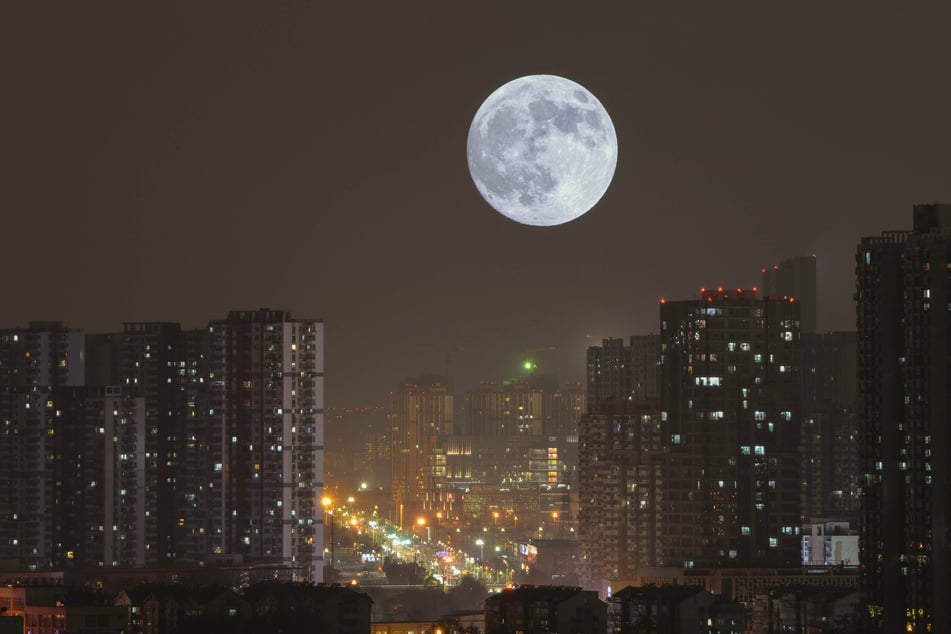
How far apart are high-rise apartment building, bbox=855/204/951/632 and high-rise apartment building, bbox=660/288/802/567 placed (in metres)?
27.5

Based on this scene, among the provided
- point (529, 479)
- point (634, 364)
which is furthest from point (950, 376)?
point (529, 479)

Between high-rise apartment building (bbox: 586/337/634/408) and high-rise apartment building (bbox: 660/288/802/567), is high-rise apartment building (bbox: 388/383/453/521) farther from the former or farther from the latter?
high-rise apartment building (bbox: 660/288/802/567)

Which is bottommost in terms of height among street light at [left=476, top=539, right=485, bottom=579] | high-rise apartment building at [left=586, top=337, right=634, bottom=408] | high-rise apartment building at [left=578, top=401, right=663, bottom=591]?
street light at [left=476, top=539, right=485, bottom=579]

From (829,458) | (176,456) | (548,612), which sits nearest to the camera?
(548,612)

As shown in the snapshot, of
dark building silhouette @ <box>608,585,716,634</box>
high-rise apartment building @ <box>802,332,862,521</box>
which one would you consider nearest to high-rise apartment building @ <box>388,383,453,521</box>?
high-rise apartment building @ <box>802,332,862,521</box>

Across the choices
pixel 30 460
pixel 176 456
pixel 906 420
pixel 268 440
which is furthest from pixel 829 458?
pixel 906 420

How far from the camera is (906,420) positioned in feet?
179

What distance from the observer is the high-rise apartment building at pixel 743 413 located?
84.4 meters

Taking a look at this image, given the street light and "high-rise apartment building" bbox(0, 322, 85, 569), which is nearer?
"high-rise apartment building" bbox(0, 322, 85, 569)

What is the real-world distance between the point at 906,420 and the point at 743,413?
99.9 feet

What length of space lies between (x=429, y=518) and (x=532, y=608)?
3263 inches

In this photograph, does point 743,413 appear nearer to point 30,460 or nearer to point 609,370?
point 30,460

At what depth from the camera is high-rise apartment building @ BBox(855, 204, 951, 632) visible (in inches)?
2099

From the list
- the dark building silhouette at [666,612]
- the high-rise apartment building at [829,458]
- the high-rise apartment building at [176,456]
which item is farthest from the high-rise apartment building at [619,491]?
the dark building silhouette at [666,612]
